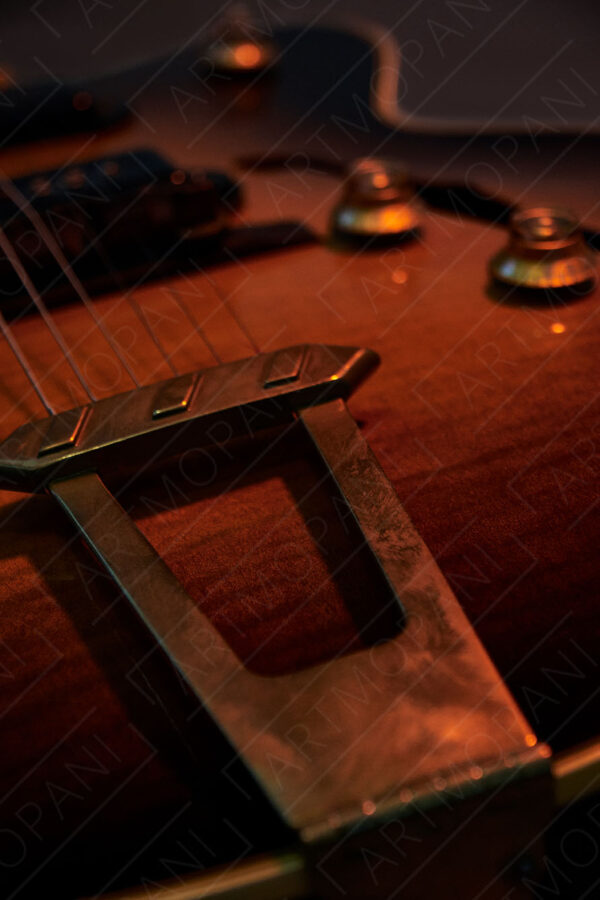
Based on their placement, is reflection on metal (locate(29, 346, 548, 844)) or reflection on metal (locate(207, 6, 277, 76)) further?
reflection on metal (locate(207, 6, 277, 76))

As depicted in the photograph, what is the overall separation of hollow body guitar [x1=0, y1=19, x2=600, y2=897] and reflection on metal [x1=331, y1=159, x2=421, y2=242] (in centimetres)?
2

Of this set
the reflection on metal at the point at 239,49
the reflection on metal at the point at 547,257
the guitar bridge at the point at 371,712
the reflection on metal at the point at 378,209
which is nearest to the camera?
the guitar bridge at the point at 371,712

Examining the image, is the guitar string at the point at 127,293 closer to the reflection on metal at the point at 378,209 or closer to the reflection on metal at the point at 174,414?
the reflection on metal at the point at 174,414

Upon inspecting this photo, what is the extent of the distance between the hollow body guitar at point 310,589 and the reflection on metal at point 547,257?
0.06 feet

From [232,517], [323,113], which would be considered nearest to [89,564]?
[232,517]

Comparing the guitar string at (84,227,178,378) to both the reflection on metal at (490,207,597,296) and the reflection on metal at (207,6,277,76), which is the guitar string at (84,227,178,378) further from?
the reflection on metal at (207,6,277,76)

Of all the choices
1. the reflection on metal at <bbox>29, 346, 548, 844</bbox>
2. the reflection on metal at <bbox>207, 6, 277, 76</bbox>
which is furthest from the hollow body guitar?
the reflection on metal at <bbox>207, 6, 277, 76</bbox>

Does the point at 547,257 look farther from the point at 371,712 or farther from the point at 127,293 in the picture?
the point at 371,712

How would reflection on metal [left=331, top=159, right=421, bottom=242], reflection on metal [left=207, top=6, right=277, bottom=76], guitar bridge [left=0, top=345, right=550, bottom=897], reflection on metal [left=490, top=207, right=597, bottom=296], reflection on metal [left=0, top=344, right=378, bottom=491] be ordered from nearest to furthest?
guitar bridge [left=0, top=345, right=550, bottom=897]
reflection on metal [left=0, top=344, right=378, bottom=491]
reflection on metal [left=490, top=207, right=597, bottom=296]
reflection on metal [left=331, top=159, right=421, bottom=242]
reflection on metal [left=207, top=6, right=277, bottom=76]

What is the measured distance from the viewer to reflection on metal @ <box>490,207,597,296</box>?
84 centimetres

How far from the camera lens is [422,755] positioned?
1.32ft

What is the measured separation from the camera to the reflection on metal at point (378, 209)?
0.99 meters

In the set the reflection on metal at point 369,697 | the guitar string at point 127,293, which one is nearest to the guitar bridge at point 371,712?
the reflection on metal at point 369,697

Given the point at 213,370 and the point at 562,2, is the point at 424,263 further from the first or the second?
the point at 562,2
